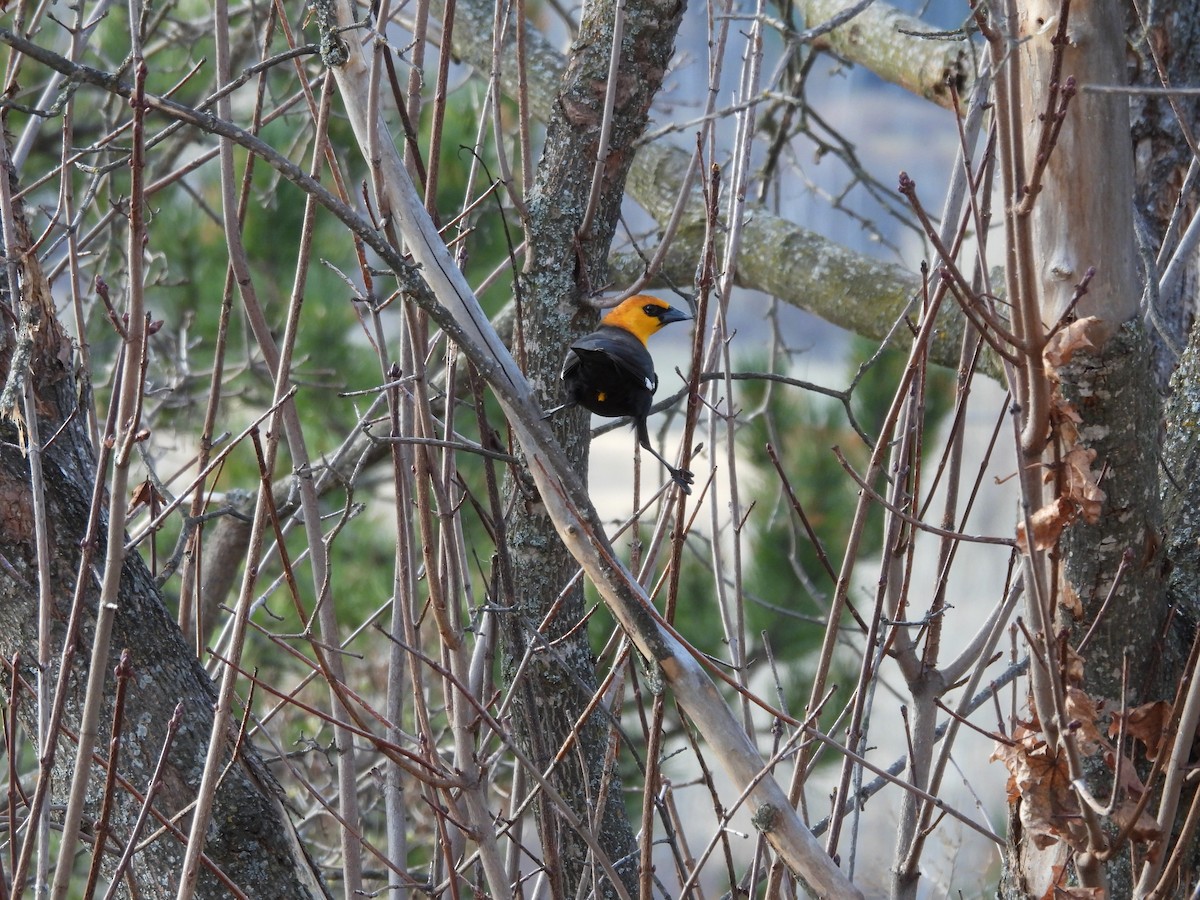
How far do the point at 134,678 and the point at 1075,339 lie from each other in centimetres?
135

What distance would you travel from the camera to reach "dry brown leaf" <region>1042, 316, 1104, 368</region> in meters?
1.41

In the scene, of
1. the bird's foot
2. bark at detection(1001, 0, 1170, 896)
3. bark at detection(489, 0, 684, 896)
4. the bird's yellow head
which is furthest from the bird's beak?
bark at detection(1001, 0, 1170, 896)

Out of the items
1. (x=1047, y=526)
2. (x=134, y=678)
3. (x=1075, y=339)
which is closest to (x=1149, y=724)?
(x=1047, y=526)

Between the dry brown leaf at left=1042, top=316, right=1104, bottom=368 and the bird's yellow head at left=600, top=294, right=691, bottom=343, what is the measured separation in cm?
143

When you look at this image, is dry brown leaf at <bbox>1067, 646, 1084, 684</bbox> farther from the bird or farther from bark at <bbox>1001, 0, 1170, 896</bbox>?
the bird

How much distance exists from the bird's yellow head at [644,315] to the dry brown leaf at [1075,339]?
1.43m

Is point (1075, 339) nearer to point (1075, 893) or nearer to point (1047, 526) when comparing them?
point (1047, 526)

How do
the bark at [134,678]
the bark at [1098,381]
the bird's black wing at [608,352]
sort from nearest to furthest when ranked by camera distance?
the bark at [1098,381] < the bark at [134,678] < the bird's black wing at [608,352]

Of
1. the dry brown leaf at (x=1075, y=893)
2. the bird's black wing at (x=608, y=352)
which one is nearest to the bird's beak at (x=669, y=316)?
the bird's black wing at (x=608, y=352)

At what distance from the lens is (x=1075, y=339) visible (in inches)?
55.5

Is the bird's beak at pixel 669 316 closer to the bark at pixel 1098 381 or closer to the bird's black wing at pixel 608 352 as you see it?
the bird's black wing at pixel 608 352

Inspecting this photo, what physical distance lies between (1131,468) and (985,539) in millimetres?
304

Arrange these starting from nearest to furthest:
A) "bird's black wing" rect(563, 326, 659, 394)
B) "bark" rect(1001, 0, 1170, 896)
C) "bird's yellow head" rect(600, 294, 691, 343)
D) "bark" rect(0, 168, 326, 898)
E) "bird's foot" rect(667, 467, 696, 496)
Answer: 1. "bird's foot" rect(667, 467, 696, 496)
2. "bark" rect(1001, 0, 1170, 896)
3. "bark" rect(0, 168, 326, 898)
4. "bird's black wing" rect(563, 326, 659, 394)
5. "bird's yellow head" rect(600, 294, 691, 343)

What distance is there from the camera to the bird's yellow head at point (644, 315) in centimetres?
281
